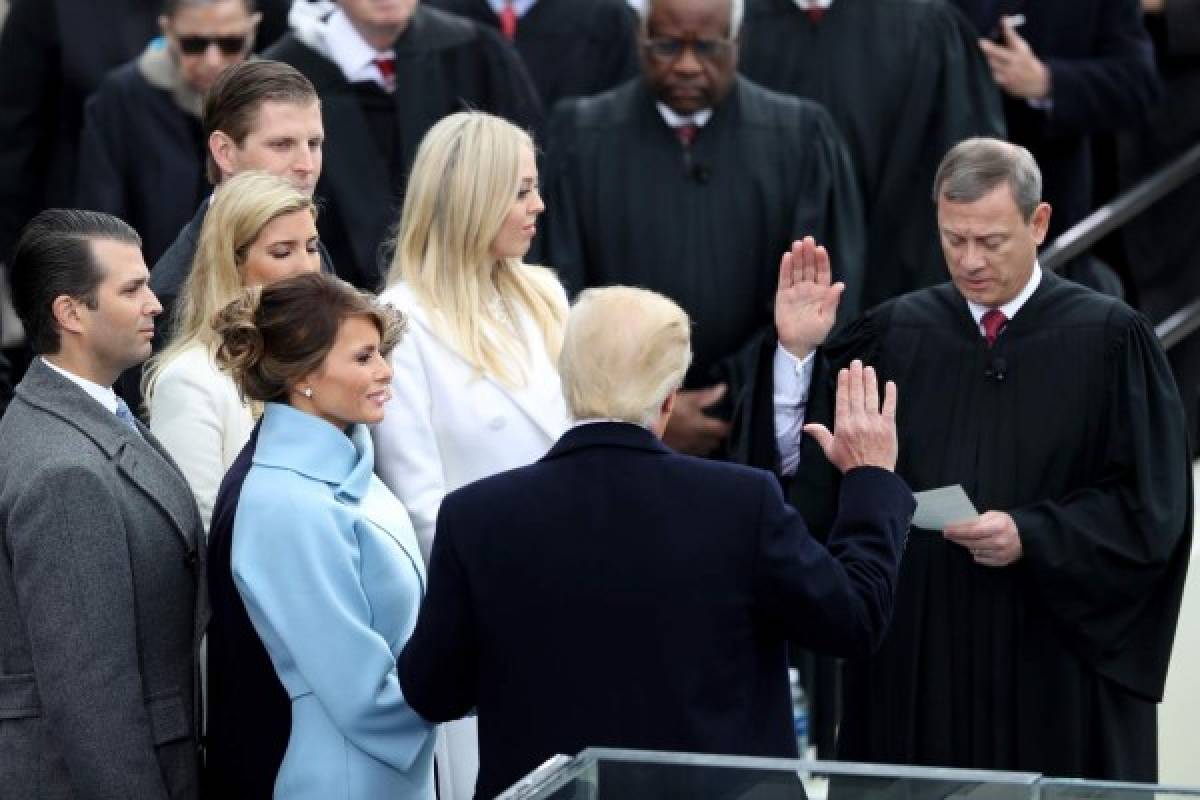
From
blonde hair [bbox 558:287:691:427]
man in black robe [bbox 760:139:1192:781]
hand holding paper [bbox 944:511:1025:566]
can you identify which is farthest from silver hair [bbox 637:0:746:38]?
blonde hair [bbox 558:287:691:427]

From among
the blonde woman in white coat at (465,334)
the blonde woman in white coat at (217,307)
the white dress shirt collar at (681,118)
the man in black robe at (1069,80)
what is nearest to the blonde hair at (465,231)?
the blonde woman in white coat at (465,334)

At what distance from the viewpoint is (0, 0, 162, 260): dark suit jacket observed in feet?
26.8

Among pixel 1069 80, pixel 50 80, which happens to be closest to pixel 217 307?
pixel 50 80

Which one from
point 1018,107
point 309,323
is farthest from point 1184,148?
point 309,323

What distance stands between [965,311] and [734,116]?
1.70m

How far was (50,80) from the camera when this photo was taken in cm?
827

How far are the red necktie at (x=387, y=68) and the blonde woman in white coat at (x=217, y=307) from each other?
2.01 meters

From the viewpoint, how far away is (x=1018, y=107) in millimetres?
7980

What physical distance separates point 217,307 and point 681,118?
2.30 m

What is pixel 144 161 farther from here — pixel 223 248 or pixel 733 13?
pixel 223 248

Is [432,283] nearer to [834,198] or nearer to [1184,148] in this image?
[834,198]

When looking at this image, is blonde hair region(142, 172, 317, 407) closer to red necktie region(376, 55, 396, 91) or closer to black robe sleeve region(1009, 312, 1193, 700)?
black robe sleeve region(1009, 312, 1193, 700)

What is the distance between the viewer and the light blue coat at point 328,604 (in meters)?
4.69

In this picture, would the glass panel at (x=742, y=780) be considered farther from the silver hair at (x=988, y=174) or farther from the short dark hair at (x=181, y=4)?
the short dark hair at (x=181, y=4)
